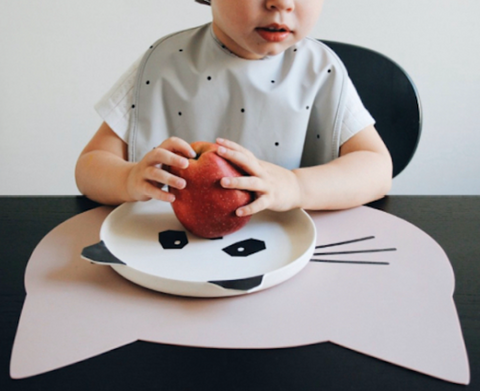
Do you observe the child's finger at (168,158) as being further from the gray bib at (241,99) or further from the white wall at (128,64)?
the white wall at (128,64)

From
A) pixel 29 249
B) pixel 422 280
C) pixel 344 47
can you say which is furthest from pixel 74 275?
pixel 344 47

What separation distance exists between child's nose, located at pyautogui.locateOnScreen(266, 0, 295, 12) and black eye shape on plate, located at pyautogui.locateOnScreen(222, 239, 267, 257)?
1.00 feet

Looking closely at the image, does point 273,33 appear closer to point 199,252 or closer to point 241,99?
point 241,99

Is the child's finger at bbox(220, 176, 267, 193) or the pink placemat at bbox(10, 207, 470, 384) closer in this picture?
A: the pink placemat at bbox(10, 207, 470, 384)

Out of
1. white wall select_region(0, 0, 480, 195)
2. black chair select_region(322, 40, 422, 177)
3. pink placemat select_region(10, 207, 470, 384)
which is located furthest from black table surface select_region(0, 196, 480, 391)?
white wall select_region(0, 0, 480, 195)

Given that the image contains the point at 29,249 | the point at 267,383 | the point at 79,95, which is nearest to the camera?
the point at 267,383

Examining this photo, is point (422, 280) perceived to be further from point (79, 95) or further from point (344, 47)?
point (79, 95)

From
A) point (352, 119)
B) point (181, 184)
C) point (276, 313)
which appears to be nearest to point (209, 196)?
point (181, 184)

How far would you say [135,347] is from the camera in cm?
45

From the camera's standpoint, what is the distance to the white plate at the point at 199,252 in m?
0.51

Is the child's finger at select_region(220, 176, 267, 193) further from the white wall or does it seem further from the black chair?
the white wall

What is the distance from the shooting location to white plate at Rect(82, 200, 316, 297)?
0.51 m

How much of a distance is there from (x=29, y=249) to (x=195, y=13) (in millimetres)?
1300

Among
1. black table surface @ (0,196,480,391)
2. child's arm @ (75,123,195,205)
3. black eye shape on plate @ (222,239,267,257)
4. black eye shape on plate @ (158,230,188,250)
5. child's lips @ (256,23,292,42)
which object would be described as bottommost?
black table surface @ (0,196,480,391)
